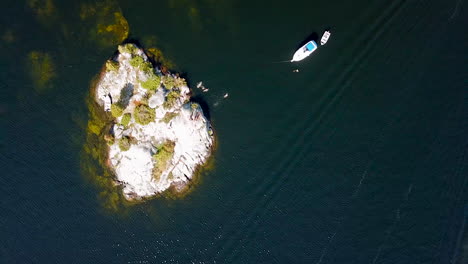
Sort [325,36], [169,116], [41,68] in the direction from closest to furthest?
[325,36]
[169,116]
[41,68]

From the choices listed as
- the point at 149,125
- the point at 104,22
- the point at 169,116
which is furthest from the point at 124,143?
the point at 104,22

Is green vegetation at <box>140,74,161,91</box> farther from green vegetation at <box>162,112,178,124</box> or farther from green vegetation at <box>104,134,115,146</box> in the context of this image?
green vegetation at <box>104,134,115,146</box>

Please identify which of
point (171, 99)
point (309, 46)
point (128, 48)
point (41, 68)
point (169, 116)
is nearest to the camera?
point (309, 46)

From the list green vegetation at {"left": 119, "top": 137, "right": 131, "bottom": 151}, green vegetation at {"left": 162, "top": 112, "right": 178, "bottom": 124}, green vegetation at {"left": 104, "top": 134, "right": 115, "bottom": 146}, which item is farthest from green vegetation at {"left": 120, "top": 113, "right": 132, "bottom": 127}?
green vegetation at {"left": 162, "top": 112, "right": 178, "bottom": 124}

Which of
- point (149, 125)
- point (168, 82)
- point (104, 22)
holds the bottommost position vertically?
point (149, 125)

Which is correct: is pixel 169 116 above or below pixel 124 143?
above

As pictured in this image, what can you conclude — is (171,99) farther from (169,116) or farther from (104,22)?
(104,22)
